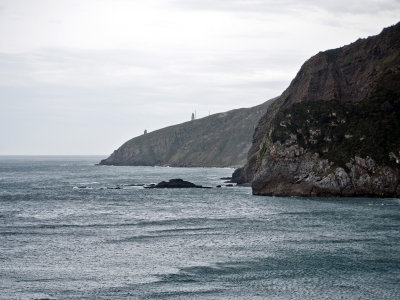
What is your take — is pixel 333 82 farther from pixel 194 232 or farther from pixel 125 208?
pixel 194 232

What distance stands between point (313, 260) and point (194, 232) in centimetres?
1912

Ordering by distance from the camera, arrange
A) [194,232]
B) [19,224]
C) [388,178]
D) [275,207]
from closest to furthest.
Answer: [194,232]
[19,224]
[275,207]
[388,178]

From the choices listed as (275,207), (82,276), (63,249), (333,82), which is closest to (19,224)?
(63,249)

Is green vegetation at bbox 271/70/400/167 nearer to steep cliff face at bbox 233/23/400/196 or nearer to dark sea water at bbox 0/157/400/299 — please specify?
steep cliff face at bbox 233/23/400/196

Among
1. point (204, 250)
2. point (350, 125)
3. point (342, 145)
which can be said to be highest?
point (350, 125)

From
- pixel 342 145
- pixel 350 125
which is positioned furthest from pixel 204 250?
pixel 350 125

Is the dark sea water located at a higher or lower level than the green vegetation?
lower

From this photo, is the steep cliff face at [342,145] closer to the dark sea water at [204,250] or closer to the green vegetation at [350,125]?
the green vegetation at [350,125]

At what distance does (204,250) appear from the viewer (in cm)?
5528

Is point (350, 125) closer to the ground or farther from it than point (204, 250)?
farther from it

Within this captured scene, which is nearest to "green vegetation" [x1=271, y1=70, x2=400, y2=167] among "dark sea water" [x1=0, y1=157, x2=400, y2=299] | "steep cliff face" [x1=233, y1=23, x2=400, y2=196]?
"steep cliff face" [x1=233, y1=23, x2=400, y2=196]

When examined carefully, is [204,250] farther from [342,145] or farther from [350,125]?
[350,125]

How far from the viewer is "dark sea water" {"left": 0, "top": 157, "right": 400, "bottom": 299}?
41.4 m

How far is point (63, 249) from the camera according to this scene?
55.6 meters
